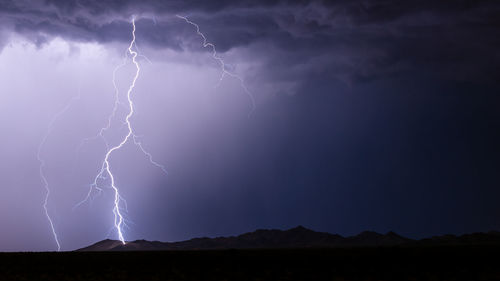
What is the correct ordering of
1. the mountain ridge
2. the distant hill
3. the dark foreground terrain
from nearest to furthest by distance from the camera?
the dark foreground terrain → the mountain ridge → the distant hill

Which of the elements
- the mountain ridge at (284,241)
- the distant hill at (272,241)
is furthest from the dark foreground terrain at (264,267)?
the distant hill at (272,241)

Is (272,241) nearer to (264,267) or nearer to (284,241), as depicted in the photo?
(284,241)

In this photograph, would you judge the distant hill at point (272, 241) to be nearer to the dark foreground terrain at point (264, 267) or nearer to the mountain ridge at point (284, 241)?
the mountain ridge at point (284, 241)

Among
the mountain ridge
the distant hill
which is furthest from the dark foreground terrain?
the distant hill

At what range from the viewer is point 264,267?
28.4 metres

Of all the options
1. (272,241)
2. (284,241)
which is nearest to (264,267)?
(284,241)

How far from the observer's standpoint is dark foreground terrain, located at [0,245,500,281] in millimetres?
25106

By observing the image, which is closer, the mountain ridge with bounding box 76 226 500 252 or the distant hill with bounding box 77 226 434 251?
the mountain ridge with bounding box 76 226 500 252

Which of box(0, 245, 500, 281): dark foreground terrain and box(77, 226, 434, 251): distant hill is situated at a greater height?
box(77, 226, 434, 251): distant hill

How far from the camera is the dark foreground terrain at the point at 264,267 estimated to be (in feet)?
82.4

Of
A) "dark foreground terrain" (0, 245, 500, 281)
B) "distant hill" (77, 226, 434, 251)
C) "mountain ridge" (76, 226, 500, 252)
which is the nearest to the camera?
"dark foreground terrain" (0, 245, 500, 281)

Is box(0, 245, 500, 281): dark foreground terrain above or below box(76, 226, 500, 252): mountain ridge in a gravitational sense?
below

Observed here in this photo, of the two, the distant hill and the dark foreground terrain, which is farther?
the distant hill

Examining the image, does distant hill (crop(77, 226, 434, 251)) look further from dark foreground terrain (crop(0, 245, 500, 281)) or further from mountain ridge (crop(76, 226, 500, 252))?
dark foreground terrain (crop(0, 245, 500, 281))
